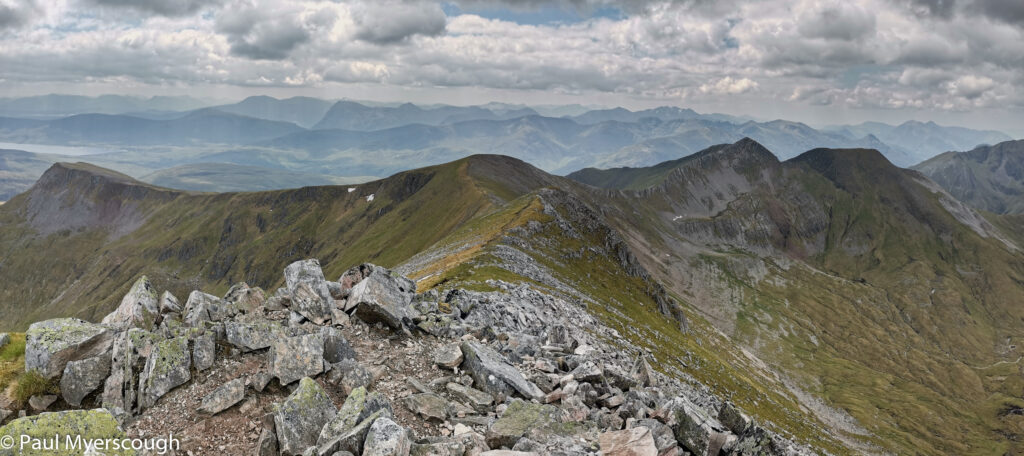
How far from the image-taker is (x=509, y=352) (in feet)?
83.4

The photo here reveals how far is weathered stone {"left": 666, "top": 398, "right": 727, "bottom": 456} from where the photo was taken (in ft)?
61.4

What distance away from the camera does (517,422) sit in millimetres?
16688

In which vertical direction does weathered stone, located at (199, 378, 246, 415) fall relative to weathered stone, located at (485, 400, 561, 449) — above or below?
above

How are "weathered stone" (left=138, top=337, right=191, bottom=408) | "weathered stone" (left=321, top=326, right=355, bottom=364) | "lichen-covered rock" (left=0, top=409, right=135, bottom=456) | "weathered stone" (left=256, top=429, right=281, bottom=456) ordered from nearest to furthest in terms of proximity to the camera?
1. "lichen-covered rock" (left=0, top=409, right=135, bottom=456)
2. "weathered stone" (left=256, top=429, right=281, bottom=456)
3. "weathered stone" (left=138, top=337, right=191, bottom=408)
4. "weathered stone" (left=321, top=326, right=355, bottom=364)

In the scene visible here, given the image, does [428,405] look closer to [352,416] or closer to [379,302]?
[352,416]

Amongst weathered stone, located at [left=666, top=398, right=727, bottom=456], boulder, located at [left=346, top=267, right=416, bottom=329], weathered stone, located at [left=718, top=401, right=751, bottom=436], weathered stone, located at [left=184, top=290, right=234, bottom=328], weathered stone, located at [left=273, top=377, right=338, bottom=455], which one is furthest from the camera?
boulder, located at [left=346, top=267, right=416, bottom=329]

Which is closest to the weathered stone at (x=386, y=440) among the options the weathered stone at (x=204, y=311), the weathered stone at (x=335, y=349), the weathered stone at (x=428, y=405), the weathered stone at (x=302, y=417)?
the weathered stone at (x=302, y=417)

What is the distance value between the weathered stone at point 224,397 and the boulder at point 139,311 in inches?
339

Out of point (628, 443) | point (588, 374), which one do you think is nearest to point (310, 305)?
point (588, 374)

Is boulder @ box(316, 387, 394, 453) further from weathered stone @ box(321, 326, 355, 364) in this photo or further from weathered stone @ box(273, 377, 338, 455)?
weathered stone @ box(321, 326, 355, 364)

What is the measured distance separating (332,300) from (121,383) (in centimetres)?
1002

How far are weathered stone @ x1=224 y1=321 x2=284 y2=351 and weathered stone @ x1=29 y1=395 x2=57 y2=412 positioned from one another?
5641 mm

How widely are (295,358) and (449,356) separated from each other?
6797 mm

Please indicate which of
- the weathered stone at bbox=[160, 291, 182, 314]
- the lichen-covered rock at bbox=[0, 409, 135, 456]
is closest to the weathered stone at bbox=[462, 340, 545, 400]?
the lichen-covered rock at bbox=[0, 409, 135, 456]
